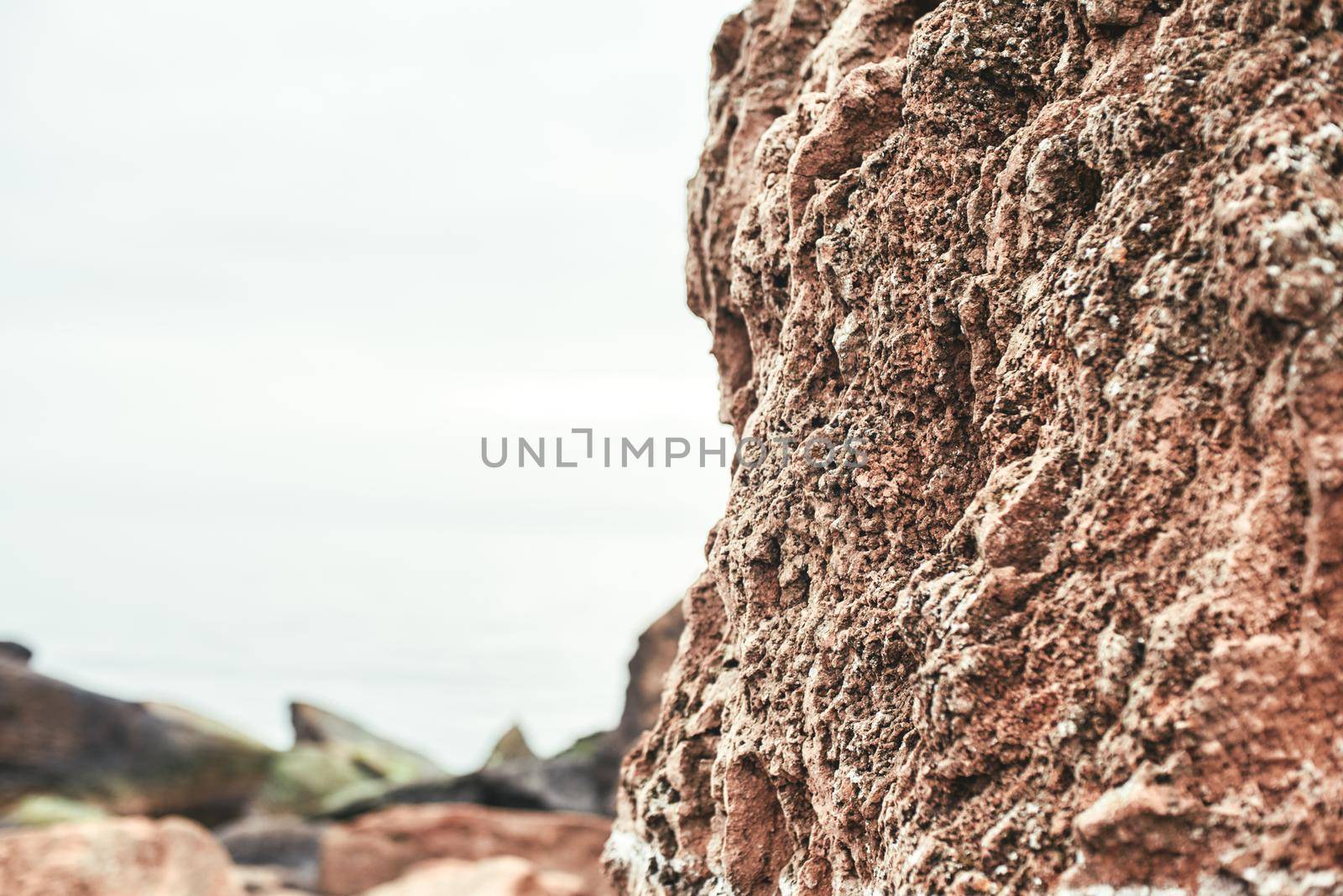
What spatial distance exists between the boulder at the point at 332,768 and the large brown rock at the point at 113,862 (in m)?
6.57

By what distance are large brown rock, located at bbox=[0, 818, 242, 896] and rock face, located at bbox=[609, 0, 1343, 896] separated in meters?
4.83

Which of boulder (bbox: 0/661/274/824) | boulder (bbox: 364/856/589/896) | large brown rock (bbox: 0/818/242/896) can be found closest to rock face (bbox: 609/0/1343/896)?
large brown rock (bbox: 0/818/242/896)

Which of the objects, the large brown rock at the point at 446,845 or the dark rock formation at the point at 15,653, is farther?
the dark rock formation at the point at 15,653

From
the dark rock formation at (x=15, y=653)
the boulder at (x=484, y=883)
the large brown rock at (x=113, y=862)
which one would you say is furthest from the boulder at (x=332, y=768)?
the large brown rock at (x=113, y=862)

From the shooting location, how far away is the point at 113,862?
21.6 ft

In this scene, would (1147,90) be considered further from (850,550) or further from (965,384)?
(850,550)

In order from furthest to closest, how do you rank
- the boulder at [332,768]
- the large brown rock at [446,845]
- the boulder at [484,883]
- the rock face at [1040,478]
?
the boulder at [332,768]
the large brown rock at [446,845]
the boulder at [484,883]
the rock face at [1040,478]

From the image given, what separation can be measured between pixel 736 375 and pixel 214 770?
13431mm

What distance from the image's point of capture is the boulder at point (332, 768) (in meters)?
14.7

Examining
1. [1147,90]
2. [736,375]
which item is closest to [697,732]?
[736,375]

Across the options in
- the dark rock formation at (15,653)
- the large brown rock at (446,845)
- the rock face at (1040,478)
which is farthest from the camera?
the dark rock formation at (15,653)

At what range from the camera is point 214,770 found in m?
14.6

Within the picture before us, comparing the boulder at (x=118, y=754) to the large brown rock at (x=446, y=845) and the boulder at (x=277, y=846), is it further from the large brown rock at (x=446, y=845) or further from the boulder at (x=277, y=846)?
the large brown rock at (x=446, y=845)

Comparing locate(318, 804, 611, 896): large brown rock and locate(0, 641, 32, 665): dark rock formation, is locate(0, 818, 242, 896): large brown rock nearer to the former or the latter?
locate(318, 804, 611, 896): large brown rock
